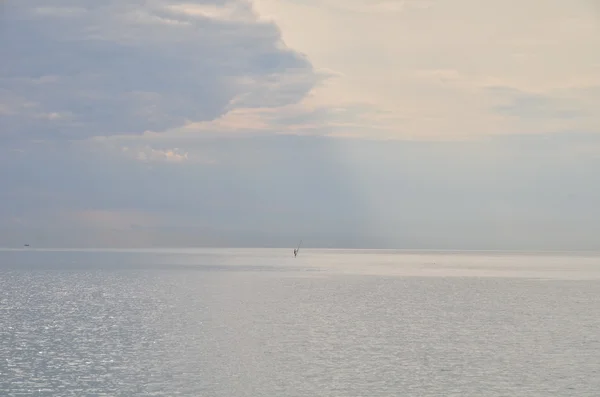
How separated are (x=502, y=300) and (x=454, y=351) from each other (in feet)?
180

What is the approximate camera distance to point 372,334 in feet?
214

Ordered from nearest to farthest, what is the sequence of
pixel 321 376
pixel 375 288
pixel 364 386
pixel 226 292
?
pixel 364 386
pixel 321 376
pixel 226 292
pixel 375 288

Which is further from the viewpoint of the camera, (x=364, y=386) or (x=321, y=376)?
(x=321, y=376)

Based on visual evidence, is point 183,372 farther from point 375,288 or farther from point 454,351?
point 375,288

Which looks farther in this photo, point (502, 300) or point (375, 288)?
point (375, 288)

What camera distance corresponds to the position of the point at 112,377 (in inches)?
1736

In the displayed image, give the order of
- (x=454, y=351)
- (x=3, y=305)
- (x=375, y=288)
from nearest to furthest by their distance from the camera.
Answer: (x=454, y=351) → (x=3, y=305) → (x=375, y=288)

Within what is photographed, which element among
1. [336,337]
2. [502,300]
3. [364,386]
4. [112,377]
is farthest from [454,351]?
[502,300]

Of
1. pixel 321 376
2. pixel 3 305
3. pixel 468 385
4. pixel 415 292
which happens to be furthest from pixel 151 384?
pixel 415 292

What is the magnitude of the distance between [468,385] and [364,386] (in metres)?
5.94

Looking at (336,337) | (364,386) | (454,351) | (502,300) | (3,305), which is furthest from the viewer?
(502,300)

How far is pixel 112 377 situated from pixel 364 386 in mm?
14595

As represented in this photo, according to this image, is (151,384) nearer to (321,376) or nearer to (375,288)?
(321,376)

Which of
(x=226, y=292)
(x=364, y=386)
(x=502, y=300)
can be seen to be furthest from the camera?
(x=226, y=292)
